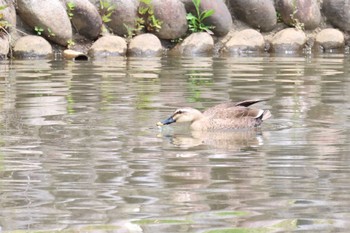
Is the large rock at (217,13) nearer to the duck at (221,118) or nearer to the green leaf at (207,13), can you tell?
the green leaf at (207,13)

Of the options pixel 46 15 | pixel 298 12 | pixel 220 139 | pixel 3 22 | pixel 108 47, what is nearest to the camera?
pixel 220 139

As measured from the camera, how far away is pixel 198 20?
18.0 m

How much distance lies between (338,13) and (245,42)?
2698mm

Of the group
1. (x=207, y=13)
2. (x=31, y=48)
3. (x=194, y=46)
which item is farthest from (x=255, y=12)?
(x=31, y=48)

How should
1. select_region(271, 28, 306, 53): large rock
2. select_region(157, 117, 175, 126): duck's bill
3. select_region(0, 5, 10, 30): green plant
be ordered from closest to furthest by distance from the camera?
select_region(157, 117, 175, 126): duck's bill
select_region(0, 5, 10, 30): green plant
select_region(271, 28, 306, 53): large rock

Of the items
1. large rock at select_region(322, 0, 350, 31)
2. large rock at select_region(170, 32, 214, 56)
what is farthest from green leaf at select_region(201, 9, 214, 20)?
large rock at select_region(322, 0, 350, 31)

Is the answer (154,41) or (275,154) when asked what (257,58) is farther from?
(275,154)

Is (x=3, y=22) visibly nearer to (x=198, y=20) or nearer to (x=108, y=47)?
(x=108, y=47)

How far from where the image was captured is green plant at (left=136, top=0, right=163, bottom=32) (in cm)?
1758

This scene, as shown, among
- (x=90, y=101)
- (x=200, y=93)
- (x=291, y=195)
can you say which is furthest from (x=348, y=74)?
(x=291, y=195)

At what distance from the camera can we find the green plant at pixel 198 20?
17.9m

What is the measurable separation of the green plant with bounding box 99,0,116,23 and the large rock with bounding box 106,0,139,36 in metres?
0.06

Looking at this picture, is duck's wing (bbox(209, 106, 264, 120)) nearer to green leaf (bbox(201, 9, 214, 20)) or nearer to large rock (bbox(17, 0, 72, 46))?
large rock (bbox(17, 0, 72, 46))

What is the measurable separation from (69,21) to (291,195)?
12216 millimetres
